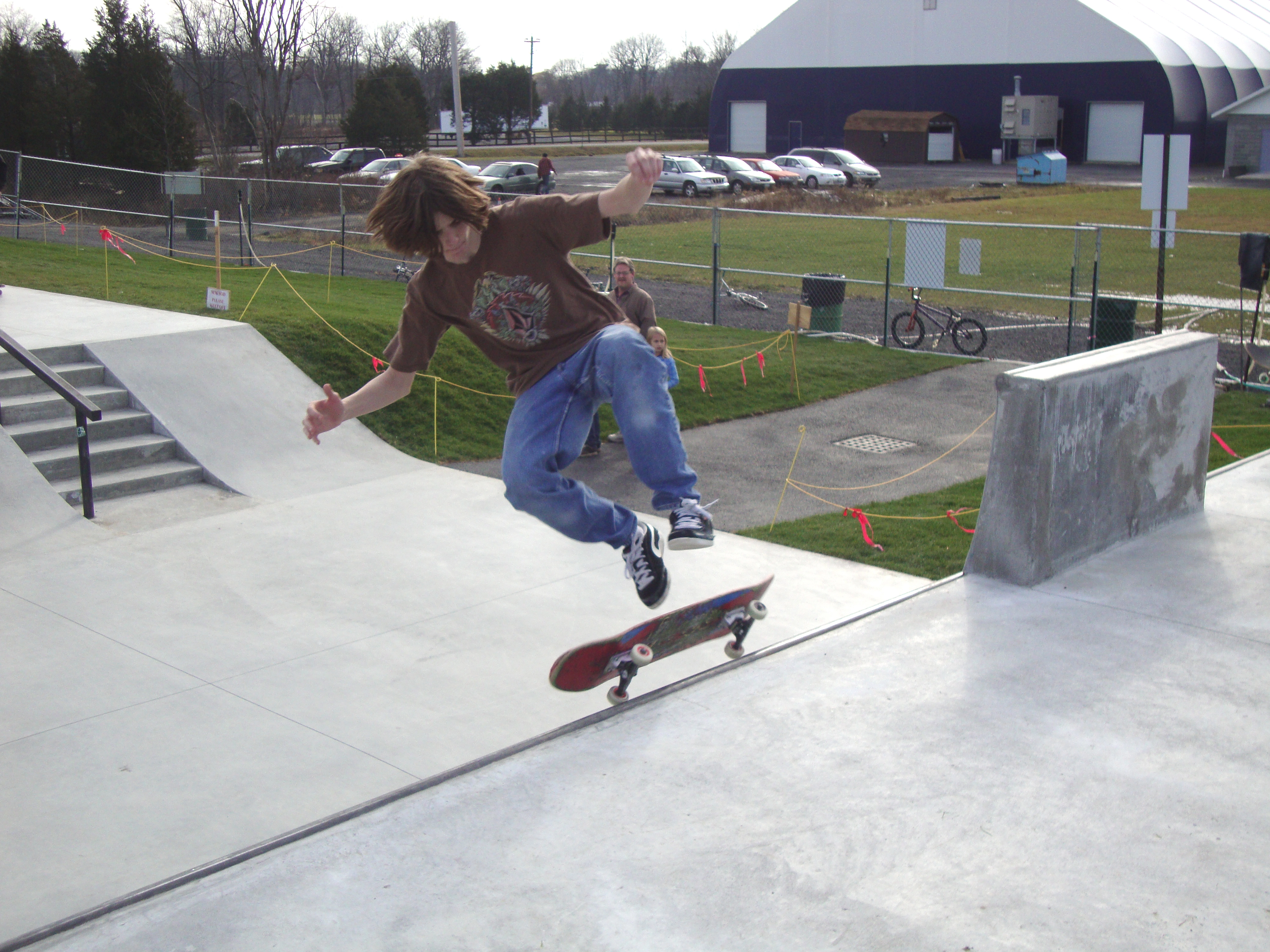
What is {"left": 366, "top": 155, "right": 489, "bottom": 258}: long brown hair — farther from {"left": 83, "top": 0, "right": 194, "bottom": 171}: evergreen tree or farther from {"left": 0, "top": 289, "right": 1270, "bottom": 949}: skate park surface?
{"left": 83, "top": 0, "right": 194, "bottom": 171}: evergreen tree

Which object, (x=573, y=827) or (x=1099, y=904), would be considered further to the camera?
(x=573, y=827)

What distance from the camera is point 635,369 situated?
4.00 metres

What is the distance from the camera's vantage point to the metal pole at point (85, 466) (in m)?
8.06

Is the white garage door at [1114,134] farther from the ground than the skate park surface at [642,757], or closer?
farther from the ground

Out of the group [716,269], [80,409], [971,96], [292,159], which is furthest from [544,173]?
[971,96]

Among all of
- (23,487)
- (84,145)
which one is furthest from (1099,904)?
(84,145)

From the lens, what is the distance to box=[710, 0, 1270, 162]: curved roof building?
51.8 m

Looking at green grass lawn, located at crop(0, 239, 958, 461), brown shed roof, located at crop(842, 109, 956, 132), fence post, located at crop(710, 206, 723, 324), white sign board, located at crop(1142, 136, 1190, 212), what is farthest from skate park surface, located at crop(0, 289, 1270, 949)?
brown shed roof, located at crop(842, 109, 956, 132)

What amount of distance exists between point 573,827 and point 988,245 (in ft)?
84.4

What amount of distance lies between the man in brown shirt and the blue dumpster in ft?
122

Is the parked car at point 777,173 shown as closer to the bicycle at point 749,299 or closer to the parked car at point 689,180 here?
the parked car at point 689,180

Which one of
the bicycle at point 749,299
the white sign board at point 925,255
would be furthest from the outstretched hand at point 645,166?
the bicycle at point 749,299

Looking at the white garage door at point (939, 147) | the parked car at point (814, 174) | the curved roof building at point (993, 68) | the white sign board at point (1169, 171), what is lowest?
the white sign board at point (1169, 171)

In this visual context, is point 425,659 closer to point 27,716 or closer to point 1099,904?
point 27,716
